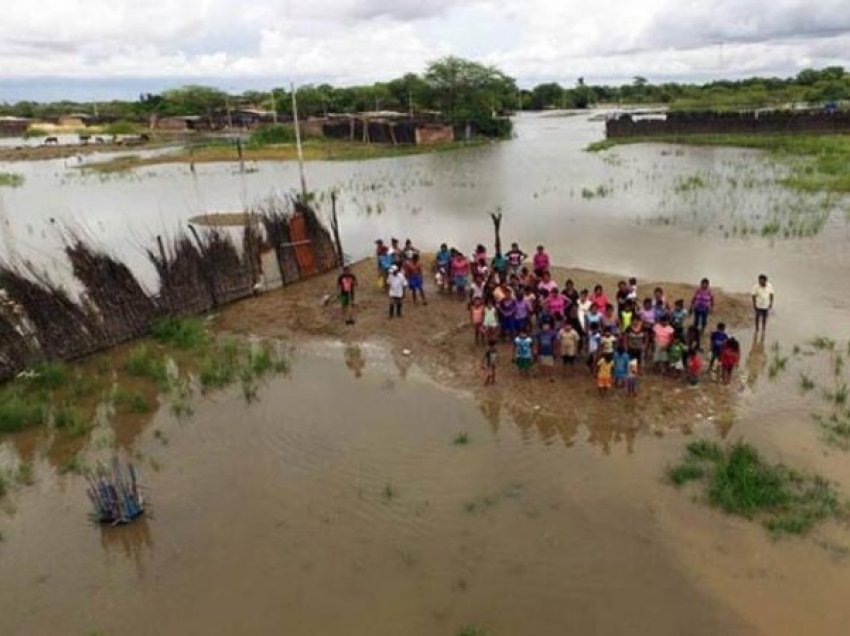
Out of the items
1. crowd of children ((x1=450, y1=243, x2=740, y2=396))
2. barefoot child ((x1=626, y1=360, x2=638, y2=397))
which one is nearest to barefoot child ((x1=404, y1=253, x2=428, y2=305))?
crowd of children ((x1=450, y1=243, x2=740, y2=396))

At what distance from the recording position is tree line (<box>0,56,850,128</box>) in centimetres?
6028

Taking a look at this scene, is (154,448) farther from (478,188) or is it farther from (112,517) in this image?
(478,188)

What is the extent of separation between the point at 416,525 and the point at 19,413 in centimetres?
663

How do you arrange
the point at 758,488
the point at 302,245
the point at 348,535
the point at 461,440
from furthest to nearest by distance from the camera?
the point at 302,245 < the point at 461,440 < the point at 758,488 < the point at 348,535

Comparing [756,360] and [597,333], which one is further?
[756,360]

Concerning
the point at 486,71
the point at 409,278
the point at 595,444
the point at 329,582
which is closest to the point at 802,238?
the point at 409,278

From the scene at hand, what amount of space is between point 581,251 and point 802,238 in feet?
18.9

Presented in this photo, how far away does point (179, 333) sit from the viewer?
45.6 ft

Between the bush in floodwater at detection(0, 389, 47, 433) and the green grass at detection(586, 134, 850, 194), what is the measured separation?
24.9 m

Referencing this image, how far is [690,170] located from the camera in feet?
111

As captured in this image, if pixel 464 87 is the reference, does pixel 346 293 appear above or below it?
below

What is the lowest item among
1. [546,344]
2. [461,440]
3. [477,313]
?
[461,440]

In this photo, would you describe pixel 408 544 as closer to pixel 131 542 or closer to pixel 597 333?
pixel 131 542

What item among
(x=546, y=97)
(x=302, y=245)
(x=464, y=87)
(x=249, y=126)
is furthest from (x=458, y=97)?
(x=546, y=97)
